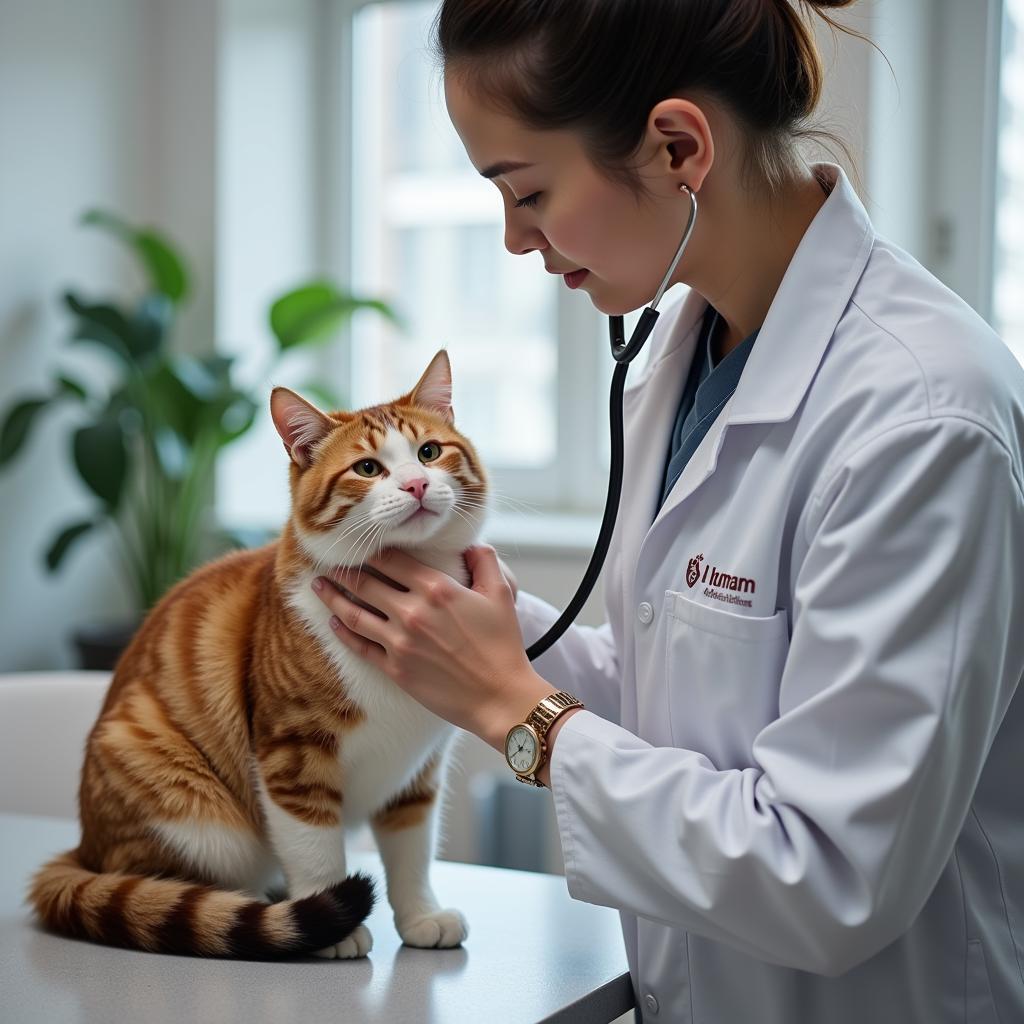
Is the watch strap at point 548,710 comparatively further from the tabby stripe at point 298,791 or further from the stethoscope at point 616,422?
the tabby stripe at point 298,791

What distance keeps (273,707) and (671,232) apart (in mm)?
563

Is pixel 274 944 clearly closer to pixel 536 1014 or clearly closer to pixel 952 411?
pixel 536 1014

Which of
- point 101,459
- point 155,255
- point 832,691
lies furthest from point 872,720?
point 155,255

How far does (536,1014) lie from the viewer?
0.97m

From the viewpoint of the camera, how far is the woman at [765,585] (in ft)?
2.68

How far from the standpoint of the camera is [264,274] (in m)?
3.02

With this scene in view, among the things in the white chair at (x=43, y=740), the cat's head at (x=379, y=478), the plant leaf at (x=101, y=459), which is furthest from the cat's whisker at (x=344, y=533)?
the plant leaf at (x=101, y=459)

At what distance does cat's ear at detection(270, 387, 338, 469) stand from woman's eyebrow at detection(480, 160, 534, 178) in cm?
29

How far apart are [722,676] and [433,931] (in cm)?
38

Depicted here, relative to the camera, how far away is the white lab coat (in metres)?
0.81

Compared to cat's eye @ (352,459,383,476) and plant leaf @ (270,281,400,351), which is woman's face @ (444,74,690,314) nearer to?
cat's eye @ (352,459,383,476)

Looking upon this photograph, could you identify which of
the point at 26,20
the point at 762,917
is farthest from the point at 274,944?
the point at 26,20

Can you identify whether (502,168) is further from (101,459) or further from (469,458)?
(101,459)

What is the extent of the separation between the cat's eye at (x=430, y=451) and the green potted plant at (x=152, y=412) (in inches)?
58.7
